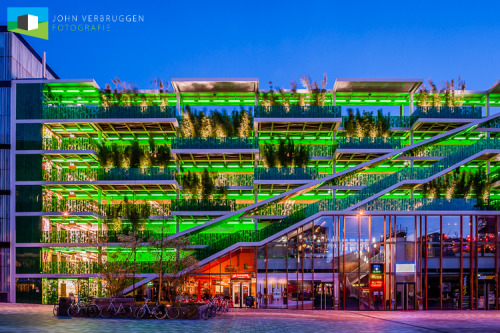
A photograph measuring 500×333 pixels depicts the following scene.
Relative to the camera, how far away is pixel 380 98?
50.1 meters

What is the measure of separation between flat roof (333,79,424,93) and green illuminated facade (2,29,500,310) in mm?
161

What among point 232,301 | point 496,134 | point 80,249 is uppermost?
point 496,134

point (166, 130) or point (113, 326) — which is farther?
point (166, 130)

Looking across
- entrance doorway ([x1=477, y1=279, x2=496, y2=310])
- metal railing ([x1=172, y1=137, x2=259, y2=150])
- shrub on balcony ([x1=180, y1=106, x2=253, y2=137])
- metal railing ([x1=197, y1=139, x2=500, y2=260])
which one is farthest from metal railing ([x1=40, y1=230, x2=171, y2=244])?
entrance doorway ([x1=477, y1=279, x2=496, y2=310])

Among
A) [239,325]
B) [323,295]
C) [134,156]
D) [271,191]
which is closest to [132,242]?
[134,156]

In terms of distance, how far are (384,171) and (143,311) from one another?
2653 cm

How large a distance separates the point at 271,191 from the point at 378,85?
11.7m

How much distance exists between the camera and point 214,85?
153 ft

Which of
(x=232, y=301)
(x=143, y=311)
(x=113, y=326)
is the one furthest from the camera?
(x=232, y=301)

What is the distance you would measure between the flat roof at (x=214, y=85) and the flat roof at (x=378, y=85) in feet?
21.1

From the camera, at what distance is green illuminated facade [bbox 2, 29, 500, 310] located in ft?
144

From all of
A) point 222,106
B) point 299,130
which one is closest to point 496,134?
point 299,130

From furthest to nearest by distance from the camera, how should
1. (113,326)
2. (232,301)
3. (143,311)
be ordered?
(232,301) < (143,311) < (113,326)

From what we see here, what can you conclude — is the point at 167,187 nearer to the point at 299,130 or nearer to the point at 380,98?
the point at 299,130
